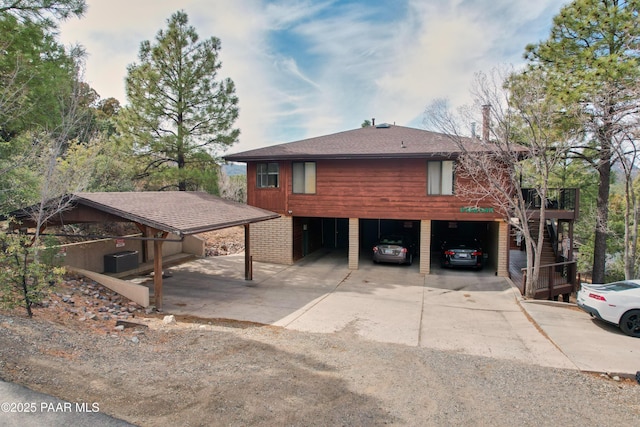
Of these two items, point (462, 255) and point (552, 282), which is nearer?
point (552, 282)

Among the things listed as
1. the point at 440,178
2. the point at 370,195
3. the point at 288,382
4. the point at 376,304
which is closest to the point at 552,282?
the point at 440,178

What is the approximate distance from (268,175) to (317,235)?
16.5 feet

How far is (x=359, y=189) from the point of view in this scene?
51.4 feet

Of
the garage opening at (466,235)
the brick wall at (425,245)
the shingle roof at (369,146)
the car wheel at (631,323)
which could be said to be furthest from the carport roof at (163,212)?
the car wheel at (631,323)

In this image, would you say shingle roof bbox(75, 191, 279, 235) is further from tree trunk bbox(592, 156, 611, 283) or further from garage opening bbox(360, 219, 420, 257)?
tree trunk bbox(592, 156, 611, 283)

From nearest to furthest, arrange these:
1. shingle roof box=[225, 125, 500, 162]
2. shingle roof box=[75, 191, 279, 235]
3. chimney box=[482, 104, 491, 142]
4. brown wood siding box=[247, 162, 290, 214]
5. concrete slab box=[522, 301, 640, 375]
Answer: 1. concrete slab box=[522, 301, 640, 375]
2. shingle roof box=[75, 191, 279, 235]
3. chimney box=[482, 104, 491, 142]
4. shingle roof box=[225, 125, 500, 162]
5. brown wood siding box=[247, 162, 290, 214]

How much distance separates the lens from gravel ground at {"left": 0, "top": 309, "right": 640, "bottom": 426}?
14.3 ft

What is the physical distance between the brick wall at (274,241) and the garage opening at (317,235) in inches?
20.5

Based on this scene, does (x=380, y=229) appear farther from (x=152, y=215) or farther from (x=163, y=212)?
(x=152, y=215)

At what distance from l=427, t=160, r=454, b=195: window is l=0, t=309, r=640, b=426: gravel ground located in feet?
29.7

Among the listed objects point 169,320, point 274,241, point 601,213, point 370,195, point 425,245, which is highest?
point 370,195

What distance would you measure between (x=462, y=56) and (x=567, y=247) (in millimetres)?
8834

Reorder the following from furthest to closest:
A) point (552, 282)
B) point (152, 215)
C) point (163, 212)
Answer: point (552, 282) < point (163, 212) < point (152, 215)

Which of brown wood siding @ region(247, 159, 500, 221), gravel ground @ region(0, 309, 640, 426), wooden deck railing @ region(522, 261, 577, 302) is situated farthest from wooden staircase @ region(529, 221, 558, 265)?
gravel ground @ region(0, 309, 640, 426)
